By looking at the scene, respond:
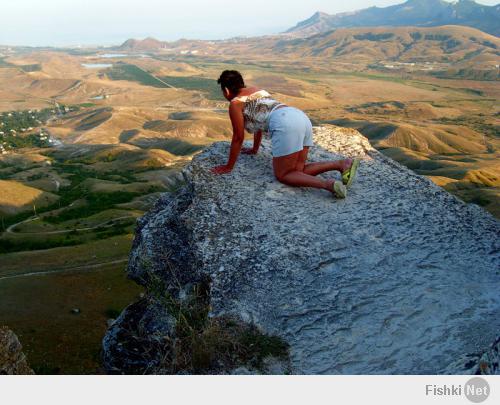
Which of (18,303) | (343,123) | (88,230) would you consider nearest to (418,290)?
(18,303)

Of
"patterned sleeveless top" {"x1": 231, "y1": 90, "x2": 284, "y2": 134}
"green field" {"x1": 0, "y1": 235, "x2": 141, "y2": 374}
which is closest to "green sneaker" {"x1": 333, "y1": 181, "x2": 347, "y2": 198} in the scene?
"patterned sleeveless top" {"x1": 231, "y1": 90, "x2": 284, "y2": 134}

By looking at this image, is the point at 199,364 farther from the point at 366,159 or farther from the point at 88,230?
the point at 88,230

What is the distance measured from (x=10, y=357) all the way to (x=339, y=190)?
27.3 ft

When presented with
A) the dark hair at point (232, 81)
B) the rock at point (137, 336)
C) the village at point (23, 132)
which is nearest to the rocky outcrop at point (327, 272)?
the rock at point (137, 336)

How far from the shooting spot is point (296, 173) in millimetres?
11867

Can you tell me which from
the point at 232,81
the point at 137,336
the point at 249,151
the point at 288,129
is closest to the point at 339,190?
the point at 288,129

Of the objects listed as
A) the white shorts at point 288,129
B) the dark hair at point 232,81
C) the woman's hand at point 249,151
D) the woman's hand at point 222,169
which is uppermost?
the dark hair at point 232,81

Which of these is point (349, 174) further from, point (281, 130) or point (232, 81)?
point (232, 81)

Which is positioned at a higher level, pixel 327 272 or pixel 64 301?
pixel 327 272

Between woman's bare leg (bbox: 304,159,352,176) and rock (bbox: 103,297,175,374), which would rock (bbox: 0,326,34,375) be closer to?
rock (bbox: 103,297,175,374)

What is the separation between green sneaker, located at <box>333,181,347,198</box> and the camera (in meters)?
11.6

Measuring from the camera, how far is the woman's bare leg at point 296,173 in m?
11.7

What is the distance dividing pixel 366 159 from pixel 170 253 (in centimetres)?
662

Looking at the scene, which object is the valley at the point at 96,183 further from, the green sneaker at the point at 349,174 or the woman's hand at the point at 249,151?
the green sneaker at the point at 349,174
